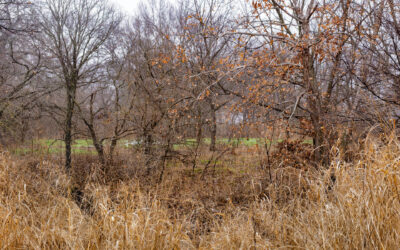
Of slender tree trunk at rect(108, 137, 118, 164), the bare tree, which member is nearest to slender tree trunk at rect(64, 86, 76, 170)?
the bare tree

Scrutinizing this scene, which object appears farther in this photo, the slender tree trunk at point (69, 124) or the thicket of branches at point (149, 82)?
the slender tree trunk at point (69, 124)

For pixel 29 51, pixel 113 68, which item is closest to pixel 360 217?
pixel 113 68

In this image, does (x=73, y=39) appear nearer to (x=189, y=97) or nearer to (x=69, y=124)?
(x=69, y=124)

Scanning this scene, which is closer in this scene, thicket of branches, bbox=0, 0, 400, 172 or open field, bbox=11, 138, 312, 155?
Answer: thicket of branches, bbox=0, 0, 400, 172

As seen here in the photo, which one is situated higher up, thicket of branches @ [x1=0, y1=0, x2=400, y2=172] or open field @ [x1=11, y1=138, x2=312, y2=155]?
thicket of branches @ [x1=0, y1=0, x2=400, y2=172]

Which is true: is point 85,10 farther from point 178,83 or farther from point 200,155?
point 200,155

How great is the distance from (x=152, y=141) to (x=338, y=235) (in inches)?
219

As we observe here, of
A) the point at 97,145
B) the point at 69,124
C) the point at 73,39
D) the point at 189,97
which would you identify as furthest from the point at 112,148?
the point at 73,39

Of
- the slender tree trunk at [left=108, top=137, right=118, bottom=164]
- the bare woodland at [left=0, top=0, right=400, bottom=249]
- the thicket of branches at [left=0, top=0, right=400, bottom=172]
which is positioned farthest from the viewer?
the slender tree trunk at [left=108, top=137, right=118, bottom=164]

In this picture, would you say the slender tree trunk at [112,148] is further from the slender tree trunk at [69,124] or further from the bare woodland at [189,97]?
the slender tree trunk at [69,124]

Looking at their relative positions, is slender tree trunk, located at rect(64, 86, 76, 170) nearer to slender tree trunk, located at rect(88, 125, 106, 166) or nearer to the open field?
the open field

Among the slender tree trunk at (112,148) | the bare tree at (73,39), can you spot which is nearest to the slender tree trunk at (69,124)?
the bare tree at (73,39)

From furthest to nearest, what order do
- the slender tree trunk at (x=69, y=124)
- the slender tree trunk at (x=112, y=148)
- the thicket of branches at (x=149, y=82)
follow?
the slender tree trunk at (x=69, y=124)
the slender tree trunk at (x=112, y=148)
the thicket of branches at (x=149, y=82)

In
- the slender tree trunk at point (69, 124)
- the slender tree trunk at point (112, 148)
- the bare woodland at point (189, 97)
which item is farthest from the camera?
the slender tree trunk at point (69, 124)
